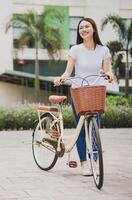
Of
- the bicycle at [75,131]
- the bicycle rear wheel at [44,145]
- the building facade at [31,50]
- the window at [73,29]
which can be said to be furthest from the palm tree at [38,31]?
the bicycle at [75,131]

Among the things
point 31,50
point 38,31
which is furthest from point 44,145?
point 31,50

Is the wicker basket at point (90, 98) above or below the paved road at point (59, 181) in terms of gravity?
above

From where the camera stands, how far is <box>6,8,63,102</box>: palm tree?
36.4 metres

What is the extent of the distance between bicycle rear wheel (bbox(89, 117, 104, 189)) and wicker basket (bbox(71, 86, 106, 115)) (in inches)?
6.4

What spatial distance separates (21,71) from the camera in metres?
42.9

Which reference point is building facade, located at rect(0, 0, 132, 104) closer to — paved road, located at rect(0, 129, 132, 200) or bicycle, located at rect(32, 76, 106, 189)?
paved road, located at rect(0, 129, 132, 200)

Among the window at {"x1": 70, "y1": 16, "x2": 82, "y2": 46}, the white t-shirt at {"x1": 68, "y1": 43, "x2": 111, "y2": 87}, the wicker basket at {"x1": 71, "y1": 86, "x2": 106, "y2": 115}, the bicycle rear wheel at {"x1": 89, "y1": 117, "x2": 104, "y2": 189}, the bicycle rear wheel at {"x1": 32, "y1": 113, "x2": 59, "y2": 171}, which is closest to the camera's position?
the bicycle rear wheel at {"x1": 89, "y1": 117, "x2": 104, "y2": 189}

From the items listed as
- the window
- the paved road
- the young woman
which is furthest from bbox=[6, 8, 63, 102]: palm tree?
the young woman

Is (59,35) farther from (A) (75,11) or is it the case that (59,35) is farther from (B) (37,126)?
(B) (37,126)

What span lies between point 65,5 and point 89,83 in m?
38.1

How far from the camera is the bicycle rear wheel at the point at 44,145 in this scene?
761cm

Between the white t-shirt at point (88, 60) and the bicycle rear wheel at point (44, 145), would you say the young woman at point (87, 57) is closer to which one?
the white t-shirt at point (88, 60)

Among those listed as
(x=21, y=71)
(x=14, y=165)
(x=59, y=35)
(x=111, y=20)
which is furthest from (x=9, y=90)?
(x=14, y=165)

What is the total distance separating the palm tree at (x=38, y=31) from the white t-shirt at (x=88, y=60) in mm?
29288
